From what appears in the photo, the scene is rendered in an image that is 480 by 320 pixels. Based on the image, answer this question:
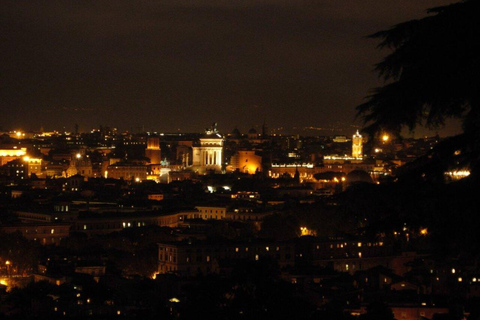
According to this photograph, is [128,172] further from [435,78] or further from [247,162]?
[435,78]

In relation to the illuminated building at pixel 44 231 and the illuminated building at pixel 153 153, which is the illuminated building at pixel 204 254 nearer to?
the illuminated building at pixel 44 231

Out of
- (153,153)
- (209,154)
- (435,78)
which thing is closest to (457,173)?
(435,78)

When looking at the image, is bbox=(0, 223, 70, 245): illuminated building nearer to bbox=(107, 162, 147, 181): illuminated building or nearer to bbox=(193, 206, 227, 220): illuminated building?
bbox=(193, 206, 227, 220): illuminated building

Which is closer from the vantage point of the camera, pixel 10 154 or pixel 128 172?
pixel 128 172

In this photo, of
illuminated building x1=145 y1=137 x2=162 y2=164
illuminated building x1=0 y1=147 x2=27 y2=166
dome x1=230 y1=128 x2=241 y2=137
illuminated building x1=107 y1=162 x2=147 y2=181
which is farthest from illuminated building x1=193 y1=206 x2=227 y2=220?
dome x1=230 y1=128 x2=241 y2=137

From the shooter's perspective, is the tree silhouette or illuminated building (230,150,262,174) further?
illuminated building (230,150,262,174)

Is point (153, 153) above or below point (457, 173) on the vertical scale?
above

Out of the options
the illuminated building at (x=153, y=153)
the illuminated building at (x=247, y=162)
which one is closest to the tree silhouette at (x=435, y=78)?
the illuminated building at (x=247, y=162)

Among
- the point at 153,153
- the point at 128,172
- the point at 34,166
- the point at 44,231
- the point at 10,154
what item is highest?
the point at 153,153

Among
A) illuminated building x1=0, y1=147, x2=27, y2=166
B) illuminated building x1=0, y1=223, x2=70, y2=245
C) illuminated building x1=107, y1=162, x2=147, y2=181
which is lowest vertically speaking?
illuminated building x1=0, y1=223, x2=70, y2=245
